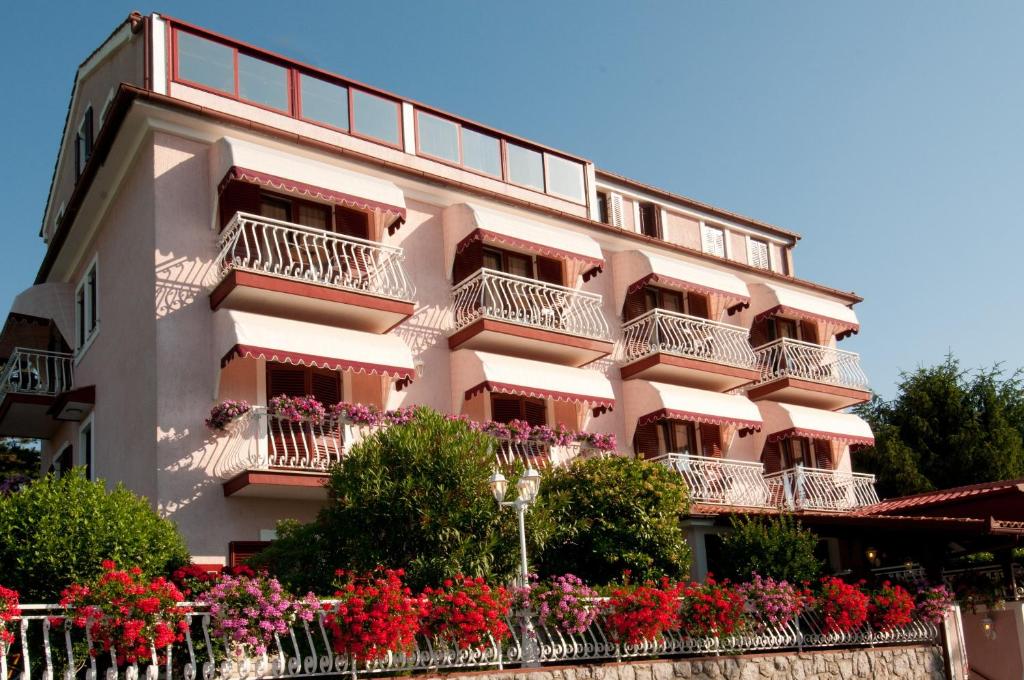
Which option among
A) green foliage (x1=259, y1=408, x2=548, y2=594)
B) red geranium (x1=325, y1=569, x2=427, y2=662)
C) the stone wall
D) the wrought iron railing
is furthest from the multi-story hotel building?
red geranium (x1=325, y1=569, x2=427, y2=662)

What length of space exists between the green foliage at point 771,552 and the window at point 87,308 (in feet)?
41.1

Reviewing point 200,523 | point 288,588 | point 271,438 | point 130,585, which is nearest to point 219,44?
point 271,438

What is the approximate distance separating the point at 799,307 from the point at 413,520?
605 inches

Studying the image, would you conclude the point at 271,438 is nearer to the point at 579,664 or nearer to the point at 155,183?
the point at 155,183

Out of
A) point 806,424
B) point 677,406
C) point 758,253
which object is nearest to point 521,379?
point 677,406

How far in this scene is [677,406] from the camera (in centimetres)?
2394

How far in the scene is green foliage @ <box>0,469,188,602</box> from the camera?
1321 centimetres

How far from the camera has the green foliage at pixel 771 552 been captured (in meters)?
19.8

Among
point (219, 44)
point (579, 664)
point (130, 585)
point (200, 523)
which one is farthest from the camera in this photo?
point (219, 44)

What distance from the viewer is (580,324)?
23859 mm

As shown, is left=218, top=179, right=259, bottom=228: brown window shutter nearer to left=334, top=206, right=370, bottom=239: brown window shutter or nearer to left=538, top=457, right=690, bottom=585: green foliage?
left=334, top=206, right=370, bottom=239: brown window shutter

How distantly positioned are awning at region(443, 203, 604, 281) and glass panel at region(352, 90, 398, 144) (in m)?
1.96

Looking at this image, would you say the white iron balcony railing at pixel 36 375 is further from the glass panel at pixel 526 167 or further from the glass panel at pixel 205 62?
the glass panel at pixel 526 167

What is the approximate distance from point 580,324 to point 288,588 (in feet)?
33.7
